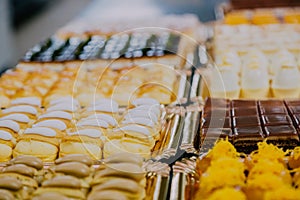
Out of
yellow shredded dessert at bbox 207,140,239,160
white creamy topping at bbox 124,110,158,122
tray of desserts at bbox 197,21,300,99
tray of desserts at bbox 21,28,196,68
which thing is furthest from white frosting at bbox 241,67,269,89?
yellow shredded dessert at bbox 207,140,239,160

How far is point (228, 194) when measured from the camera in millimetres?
1476

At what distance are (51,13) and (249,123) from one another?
6.49 m

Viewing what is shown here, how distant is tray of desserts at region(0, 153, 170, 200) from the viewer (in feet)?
5.21

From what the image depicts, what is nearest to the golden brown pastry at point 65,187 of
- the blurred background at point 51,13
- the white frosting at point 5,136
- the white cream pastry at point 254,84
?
the white frosting at point 5,136

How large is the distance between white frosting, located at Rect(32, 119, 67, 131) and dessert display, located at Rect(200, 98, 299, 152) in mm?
597

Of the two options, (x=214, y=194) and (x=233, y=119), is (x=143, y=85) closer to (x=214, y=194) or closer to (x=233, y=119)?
(x=233, y=119)

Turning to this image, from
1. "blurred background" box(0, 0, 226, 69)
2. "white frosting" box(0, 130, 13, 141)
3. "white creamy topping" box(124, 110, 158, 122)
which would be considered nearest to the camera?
"white frosting" box(0, 130, 13, 141)

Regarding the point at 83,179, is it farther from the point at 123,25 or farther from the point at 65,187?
the point at 123,25

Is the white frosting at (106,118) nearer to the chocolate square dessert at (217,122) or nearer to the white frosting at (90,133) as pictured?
the white frosting at (90,133)

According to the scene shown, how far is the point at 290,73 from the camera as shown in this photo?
272 cm

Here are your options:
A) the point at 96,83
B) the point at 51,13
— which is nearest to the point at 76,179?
the point at 96,83

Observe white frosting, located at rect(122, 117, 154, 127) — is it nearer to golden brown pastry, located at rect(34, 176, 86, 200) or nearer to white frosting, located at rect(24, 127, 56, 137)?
white frosting, located at rect(24, 127, 56, 137)

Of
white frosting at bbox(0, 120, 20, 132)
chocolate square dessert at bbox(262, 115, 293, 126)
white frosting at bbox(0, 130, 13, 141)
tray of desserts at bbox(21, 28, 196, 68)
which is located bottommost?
white frosting at bbox(0, 130, 13, 141)

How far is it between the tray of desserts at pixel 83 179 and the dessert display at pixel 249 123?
34 cm
